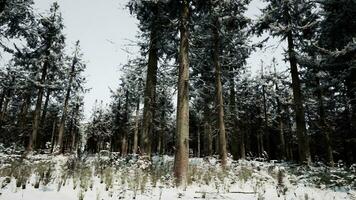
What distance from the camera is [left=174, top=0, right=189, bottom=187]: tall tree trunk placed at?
767 centimetres

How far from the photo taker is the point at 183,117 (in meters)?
8.12

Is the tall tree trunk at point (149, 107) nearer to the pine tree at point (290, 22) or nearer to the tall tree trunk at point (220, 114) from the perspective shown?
the tall tree trunk at point (220, 114)

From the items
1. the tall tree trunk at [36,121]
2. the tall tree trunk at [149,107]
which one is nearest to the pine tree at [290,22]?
the tall tree trunk at [149,107]

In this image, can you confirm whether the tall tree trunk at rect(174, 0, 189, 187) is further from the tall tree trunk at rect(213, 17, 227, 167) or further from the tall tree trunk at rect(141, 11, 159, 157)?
the tall tree trunk at rect(213, 17, 227, 167)

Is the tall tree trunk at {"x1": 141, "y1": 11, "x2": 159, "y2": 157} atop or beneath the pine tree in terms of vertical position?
beneath

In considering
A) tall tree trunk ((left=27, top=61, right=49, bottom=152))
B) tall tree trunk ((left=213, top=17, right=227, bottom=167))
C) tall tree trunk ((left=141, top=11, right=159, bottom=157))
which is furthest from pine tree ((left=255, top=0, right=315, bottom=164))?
tall tree trunk ((left=27, top=61, right=49, bottom=152))

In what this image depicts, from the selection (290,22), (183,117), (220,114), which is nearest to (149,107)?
(183,117)

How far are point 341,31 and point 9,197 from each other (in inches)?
501

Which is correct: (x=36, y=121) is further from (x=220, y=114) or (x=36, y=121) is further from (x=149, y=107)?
(x=220, y=114)

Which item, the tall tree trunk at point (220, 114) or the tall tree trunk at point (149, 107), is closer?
the tall tree trunk at point (149, 107)

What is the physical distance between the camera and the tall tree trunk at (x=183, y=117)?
7.67m

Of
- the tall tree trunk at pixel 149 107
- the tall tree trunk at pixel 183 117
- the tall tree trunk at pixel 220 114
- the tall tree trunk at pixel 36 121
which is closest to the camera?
the tall tree trunk at pixel 183 117

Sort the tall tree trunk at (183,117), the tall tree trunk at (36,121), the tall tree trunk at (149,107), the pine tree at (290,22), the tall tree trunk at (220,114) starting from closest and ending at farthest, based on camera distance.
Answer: the tall tree trunk at (183,117)
the tall tree trunk at (149,107)
the tall tree trunk at (220,114)
the pine tree at (290,22)
the tall tree trunk at (36,121)

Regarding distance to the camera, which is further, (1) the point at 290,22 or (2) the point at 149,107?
(1) the point at 290,22
